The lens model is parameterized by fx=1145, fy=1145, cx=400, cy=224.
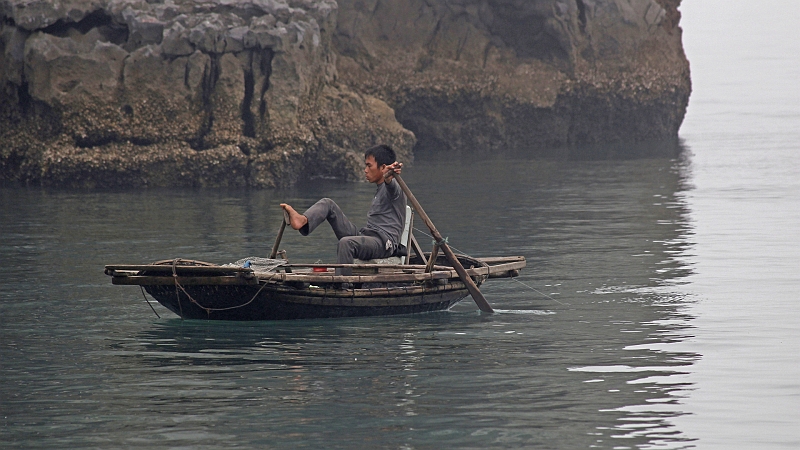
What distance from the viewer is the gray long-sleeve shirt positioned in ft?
40.9

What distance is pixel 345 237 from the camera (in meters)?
12.1

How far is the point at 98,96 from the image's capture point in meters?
25.4

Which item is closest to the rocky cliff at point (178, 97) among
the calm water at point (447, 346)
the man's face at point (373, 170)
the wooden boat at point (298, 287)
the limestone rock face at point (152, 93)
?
the limestone rock face at point (152, 93)

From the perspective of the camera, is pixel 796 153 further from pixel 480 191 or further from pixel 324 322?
pixel 324 322

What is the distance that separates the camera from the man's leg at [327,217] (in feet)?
38.3

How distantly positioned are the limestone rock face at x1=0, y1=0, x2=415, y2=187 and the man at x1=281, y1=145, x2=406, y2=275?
1341cm

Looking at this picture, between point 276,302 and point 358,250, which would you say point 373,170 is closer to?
point 358,250

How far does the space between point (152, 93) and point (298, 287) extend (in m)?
15.4

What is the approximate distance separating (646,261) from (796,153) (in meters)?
20.4

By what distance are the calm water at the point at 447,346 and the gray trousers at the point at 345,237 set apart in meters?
0.74

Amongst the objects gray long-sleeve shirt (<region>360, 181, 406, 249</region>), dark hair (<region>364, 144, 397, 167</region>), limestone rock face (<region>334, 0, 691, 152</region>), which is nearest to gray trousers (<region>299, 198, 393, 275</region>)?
gray long-sleeve shirt (<region>360, 181, 406, 249</region>)

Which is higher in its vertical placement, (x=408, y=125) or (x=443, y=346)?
(x=408, y=125)

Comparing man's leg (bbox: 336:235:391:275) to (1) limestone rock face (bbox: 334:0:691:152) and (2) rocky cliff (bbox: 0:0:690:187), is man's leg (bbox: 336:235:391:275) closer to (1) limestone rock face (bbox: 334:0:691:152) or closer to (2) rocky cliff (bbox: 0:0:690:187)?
Answer: (2) rocky cliff (bbox: 0:0:690:187)

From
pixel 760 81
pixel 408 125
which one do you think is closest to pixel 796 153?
pixel 408 125
